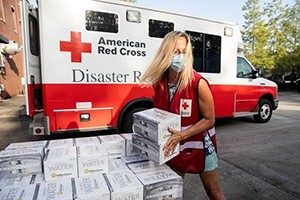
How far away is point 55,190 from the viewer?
1.61m

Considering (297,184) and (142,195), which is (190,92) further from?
(297,184)

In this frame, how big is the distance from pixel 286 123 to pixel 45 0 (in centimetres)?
781

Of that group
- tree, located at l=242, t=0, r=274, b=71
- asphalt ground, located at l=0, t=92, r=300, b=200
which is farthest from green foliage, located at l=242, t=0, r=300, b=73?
A: asphalt ground, located at l=0, t=92, r=300, b=200

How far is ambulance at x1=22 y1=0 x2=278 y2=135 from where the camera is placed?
16.1 feet

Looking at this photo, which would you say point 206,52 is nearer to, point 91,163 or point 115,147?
point 115,147

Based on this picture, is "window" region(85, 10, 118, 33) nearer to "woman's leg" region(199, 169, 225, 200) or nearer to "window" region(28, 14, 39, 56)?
"window" region(28, 14, 39, 56)

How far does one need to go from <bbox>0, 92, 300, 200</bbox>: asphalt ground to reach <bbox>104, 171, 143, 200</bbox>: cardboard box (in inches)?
78.1

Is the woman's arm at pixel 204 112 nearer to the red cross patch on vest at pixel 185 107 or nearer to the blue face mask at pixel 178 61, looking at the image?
the red cross patch on vest at pixel 185 107

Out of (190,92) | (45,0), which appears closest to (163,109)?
(190,92)

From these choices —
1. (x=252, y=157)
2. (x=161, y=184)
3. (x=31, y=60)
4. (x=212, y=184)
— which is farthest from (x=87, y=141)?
(x=252, y=157)

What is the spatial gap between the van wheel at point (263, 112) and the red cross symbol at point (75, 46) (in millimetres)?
5686

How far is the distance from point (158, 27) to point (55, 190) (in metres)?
4.80

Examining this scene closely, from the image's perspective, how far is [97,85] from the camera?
17.4ft

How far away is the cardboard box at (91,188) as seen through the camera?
1541 millimetres
